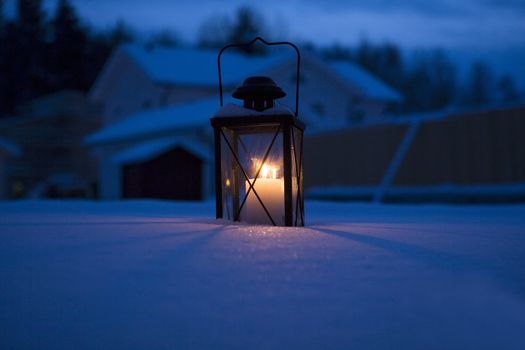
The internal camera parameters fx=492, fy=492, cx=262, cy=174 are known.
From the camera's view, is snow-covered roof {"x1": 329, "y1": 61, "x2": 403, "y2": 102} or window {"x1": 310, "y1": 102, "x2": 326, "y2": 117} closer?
window {"x1": 310, "y1": 102, "x2": 326, "y2": 117}

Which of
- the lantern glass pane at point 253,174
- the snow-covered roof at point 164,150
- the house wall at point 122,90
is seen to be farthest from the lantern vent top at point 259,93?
the house wall at point 122,90

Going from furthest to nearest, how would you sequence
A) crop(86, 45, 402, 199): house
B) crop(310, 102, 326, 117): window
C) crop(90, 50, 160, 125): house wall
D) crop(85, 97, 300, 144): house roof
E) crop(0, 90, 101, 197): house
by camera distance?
crop(0, 90, 101, 197): house, crop(310, 102, 326, 117): window, crop(90, 50, 160, 125): house wall, crop(85, 97, 300, 144): house roof, crop(86, 45, 402, 199): house

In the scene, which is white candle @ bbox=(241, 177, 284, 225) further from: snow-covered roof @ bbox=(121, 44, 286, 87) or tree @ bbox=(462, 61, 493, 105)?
tree @ bbox=(462, 61, 493, 105)

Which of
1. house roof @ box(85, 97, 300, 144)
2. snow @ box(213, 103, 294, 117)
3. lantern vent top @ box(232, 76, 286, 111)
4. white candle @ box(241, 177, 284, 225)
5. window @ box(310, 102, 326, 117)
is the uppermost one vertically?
window @ box(310, 102, 326, 117)

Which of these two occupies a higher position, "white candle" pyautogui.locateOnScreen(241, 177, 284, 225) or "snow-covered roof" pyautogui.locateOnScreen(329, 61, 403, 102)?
"snow-covered roof" pyautogui.locateOnScreen(329, 61, 403, 102)

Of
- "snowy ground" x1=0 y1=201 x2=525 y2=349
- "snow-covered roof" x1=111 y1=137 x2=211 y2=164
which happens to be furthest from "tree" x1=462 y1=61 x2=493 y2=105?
"snowy ground" x1=0 y1=201 x2=525 y2=349

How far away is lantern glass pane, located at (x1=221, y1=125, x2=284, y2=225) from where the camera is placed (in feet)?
7.93

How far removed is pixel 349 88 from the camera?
21.7 meters

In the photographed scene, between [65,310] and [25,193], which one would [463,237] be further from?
[25,193]

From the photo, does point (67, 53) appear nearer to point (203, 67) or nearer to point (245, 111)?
point (203, 67)

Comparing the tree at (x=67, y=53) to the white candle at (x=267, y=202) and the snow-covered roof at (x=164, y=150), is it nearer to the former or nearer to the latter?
the snow-covered roof at (x=164, y=150)

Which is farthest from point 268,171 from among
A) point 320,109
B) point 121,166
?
point 320,109

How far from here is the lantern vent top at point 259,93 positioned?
2.43 meters

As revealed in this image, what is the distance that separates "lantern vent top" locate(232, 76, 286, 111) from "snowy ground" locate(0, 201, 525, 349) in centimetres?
100
